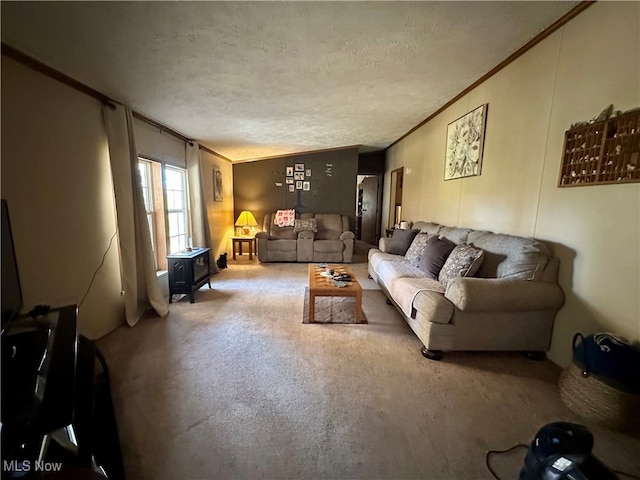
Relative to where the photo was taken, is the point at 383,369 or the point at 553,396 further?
the point at 383,369

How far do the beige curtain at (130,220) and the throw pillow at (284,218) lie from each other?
3.24m

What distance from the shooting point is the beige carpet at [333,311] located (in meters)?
2.85

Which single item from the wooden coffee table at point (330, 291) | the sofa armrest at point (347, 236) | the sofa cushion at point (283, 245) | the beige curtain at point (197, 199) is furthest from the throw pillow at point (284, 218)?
the wooden coffee table at point (330, 291)

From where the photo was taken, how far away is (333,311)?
10.0 feet

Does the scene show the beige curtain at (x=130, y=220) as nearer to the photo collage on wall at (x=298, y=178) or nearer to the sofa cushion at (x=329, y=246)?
the sofa cushion at (x=329, y=246)

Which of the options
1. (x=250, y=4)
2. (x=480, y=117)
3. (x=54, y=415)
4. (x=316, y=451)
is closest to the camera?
(x=54, y=415)

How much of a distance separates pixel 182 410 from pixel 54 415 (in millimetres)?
748

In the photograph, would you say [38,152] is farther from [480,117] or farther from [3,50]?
[480,117]

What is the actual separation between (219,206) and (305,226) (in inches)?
66.6

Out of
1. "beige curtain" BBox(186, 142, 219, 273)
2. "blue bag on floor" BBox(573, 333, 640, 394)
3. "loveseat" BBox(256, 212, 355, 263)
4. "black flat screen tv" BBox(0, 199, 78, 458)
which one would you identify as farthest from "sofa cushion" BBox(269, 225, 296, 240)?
"blue bag on floor" BBox(573, 333, 640, 394)

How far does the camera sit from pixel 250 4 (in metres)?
1.52

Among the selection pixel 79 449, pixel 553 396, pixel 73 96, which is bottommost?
pixel 553 396

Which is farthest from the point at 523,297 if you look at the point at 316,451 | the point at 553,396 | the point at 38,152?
the point at 38,152

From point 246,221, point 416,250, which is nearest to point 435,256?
point 416,250
